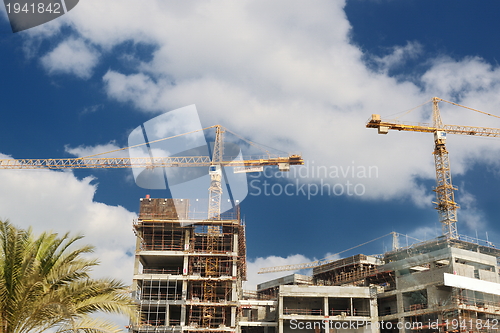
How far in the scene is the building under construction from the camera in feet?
175

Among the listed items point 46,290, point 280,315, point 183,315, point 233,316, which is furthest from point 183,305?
point 46,290

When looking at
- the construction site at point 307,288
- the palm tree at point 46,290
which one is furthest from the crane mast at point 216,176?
the palm tree at point 46,290

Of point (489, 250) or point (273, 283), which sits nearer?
point (489, 250)

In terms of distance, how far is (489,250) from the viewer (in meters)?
61.8

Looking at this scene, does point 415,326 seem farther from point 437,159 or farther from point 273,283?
point 437,159

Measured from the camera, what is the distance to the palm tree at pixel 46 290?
1884 centimetres

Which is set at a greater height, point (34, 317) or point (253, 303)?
point (253, 303)

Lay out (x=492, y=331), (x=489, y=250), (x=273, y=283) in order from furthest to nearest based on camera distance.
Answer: (x=273, y=283)
(x=489, y=250)
(x=492, y=331)

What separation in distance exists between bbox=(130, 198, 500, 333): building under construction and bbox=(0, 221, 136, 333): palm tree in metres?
36.5

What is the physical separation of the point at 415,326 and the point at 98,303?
4360 centimetres

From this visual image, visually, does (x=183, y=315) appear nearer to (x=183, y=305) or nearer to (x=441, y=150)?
(x=183, y=305)

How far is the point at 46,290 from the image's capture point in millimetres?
19391

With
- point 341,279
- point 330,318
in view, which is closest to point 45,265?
point 330,318

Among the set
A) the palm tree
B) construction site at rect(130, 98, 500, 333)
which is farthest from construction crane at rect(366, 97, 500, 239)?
the palm tree
